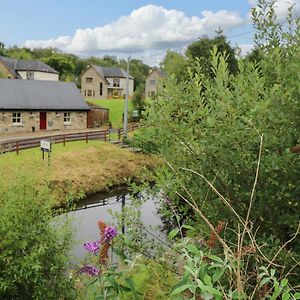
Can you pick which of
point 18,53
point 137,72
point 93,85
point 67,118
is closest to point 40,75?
point 93,85

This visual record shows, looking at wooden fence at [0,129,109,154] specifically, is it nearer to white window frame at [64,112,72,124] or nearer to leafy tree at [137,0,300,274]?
white window frame at [64,112,72,124]

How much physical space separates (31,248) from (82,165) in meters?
17.1

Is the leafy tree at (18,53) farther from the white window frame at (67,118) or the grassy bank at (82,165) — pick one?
the grassy bank at (82,165)

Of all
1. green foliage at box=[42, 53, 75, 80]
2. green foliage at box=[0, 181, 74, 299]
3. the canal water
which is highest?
green foliage at box=[42, 53, 75, 80]

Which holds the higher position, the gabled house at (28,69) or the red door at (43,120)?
the gabled house at (28,69)

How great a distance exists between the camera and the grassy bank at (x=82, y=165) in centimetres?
2042

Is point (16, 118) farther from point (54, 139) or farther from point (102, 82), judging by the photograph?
point (102, 82)

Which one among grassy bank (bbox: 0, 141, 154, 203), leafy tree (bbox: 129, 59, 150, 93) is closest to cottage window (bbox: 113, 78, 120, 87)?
leafy tree (bbox: 129, 59, 150, 93)

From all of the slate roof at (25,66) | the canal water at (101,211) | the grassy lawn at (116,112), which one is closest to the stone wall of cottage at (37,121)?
the grassy lawn at (116,112)

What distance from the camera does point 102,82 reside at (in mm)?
67688

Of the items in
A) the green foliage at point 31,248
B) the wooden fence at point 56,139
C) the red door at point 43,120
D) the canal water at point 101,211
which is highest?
the green foliage at point 31,248

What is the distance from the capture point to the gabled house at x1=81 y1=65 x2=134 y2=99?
67.4m

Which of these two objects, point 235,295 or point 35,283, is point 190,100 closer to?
point 235,295

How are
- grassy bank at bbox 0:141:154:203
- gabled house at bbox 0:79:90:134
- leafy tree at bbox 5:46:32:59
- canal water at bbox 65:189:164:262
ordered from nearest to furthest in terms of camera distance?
canal water at bbox 65:189:164:262 < grassy bank at bbox 0:141:154:203 < gabled house at bbox 0:79:90:134 < leafy tree at bbox 5:46:32:59
